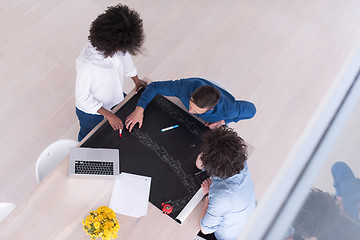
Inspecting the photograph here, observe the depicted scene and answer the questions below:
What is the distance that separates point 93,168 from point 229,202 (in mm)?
729

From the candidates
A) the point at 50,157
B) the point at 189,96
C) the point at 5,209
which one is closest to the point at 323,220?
the point at 189,96

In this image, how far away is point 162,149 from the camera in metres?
1.97

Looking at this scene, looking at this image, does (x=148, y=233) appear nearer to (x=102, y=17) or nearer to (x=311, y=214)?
(x=102, y=17)

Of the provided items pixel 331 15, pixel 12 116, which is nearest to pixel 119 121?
pixel 12 116

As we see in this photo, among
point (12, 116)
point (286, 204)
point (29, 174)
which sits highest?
point (286, 204)

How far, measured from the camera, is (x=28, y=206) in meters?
1.73

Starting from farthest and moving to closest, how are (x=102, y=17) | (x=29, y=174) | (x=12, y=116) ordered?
(x=12, y=116)
(x=29, y=174)
(x=102, y=17)

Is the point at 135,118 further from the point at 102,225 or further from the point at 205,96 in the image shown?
the point at 102,225

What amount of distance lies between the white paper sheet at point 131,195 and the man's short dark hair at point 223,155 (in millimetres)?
361

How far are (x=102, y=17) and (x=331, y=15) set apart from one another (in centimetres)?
303

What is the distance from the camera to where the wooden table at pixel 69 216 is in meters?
1.69

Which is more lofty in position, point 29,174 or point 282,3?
point 282,3

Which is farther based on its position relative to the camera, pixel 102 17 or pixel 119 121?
pixel 119 121

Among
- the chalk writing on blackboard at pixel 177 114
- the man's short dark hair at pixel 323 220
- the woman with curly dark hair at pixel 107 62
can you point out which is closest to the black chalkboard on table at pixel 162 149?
the chalk writing on blackboard at pixel 177 114
